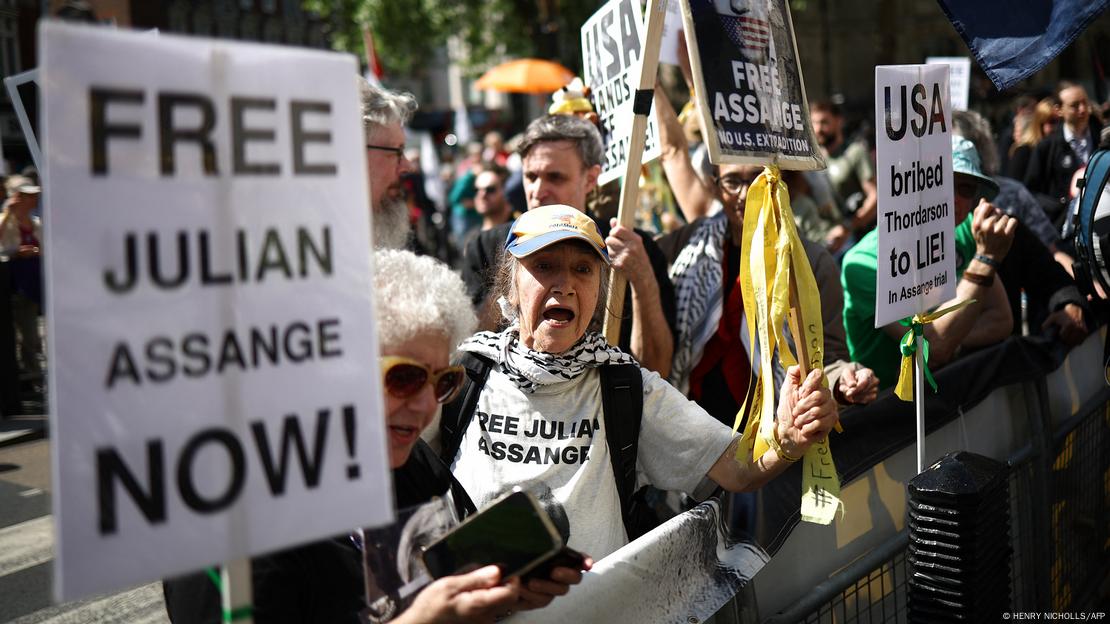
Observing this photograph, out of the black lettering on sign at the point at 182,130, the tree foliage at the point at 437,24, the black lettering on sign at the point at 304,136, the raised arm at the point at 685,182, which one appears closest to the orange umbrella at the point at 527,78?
the raised arm at the point at 685,182

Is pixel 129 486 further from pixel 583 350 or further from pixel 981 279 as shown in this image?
pixel 981 279

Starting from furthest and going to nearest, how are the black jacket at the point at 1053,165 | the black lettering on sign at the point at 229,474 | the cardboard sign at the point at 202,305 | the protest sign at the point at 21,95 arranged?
the black jacket at the point at 1053,165
the protest sign at the point at 21,95
the black lettering on sign at the point at 229,474
the cardboard sign at the point at 202,305

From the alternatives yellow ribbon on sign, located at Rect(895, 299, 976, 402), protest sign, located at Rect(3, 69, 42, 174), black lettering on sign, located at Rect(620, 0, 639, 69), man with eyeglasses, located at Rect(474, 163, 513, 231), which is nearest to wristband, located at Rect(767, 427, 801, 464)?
yellow ribbon on sign, located at Rect(895, 299, 976, 402)

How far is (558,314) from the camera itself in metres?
2.81

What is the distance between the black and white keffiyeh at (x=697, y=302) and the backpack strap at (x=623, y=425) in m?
1.10

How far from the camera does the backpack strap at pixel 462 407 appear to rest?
2.71 meters

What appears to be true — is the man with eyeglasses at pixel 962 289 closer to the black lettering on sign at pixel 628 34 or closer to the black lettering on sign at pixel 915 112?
the black lettering on sign at pixel 915 112

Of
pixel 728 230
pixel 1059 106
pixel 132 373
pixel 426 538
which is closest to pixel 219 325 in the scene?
pixel 132 373

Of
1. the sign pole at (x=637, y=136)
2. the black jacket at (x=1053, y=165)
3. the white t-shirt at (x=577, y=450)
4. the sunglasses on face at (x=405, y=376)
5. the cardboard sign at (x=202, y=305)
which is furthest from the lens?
the black jacket at (x=1053, y=165)

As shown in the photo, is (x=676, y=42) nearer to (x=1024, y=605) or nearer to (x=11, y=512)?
(x=1024, y=605)

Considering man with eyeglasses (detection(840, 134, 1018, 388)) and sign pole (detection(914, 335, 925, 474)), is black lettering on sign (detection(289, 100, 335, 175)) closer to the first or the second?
sign pole (detection(914, 335, 925, 474))

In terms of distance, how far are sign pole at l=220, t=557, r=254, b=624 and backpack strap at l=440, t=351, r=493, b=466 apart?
1144 mm

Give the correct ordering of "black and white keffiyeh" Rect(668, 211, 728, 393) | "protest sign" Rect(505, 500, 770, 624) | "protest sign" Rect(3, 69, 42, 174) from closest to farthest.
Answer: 1. "protest sign" Rect(505, 500, 770, 624)
2. "protest sign" Rect(3, 69, 42, 174)
3. "black and white keffiyeh" Rect(668, 211, 728, 393)

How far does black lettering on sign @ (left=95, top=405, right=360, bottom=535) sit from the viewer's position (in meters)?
1.40
